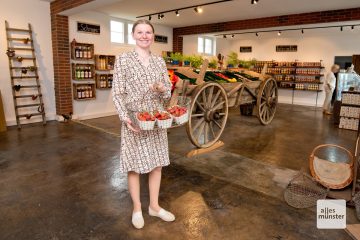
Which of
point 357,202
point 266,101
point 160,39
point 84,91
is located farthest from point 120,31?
point 357,202

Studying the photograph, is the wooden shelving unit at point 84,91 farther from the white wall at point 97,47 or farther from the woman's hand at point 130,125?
the woman's hand at point 130,125

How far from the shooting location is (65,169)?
3568mm

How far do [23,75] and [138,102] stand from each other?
510cm

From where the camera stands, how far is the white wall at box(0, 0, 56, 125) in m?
5.67

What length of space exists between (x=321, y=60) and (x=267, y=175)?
892 cm

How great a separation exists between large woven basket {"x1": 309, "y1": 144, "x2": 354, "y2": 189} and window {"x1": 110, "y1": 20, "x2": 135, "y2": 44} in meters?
6.80

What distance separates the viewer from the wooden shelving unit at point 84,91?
6.77 metres

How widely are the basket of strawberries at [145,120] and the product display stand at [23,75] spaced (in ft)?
16.0

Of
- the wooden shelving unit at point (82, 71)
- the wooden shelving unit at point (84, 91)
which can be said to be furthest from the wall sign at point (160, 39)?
the wooden shelving unit at point (84, 91)

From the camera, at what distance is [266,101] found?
6.11 meters

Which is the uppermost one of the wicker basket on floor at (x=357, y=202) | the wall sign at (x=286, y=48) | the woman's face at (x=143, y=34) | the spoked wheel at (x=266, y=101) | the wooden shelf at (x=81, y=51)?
the wall sign at (x=286, y=48)

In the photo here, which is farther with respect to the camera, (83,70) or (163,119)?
(83,70)

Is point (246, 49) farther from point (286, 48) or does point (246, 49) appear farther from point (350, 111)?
point (350, 111)

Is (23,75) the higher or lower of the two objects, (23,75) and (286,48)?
the lower
